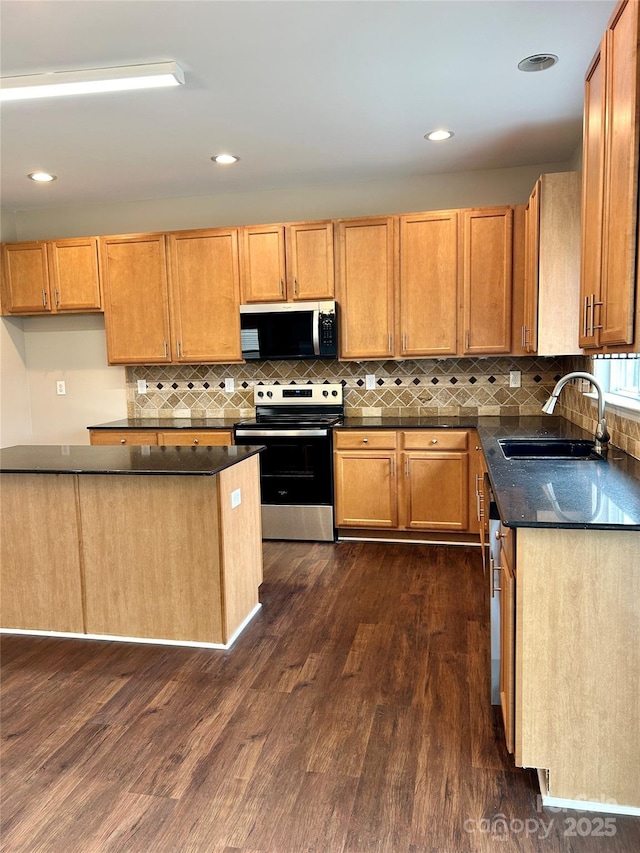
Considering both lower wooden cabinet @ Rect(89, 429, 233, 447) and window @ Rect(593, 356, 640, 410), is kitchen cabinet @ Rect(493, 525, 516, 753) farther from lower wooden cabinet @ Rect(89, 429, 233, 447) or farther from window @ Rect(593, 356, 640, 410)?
lower wooden cabinet @ Rect(89, 429, 233, 447)

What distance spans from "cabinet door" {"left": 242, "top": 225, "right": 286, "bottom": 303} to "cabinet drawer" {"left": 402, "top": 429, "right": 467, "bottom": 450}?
55.9 inches

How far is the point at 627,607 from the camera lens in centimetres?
160

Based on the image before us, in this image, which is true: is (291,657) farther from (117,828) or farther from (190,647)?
(117,828)

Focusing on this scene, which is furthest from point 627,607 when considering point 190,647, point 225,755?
point 190,647

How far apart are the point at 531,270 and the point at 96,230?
357cm

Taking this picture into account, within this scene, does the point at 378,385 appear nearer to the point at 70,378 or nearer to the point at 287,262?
the point at 287,262

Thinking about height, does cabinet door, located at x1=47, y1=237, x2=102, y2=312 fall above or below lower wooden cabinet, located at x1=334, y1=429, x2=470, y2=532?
above

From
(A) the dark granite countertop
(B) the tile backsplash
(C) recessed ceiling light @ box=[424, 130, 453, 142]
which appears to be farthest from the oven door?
(C) recessed ceiling light @ box=[424, 130, 453, 142]

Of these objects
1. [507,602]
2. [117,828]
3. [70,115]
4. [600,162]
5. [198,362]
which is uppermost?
[70,115]

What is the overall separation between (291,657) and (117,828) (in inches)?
41.7

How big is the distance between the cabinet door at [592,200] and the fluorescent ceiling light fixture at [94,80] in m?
1.70

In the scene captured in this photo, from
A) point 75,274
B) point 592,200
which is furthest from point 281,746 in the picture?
point 75,274

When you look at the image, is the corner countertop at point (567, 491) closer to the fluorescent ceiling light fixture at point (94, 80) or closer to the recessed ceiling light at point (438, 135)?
the recessed ceiling light at point (438, 135)

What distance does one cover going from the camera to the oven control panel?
4.56m
